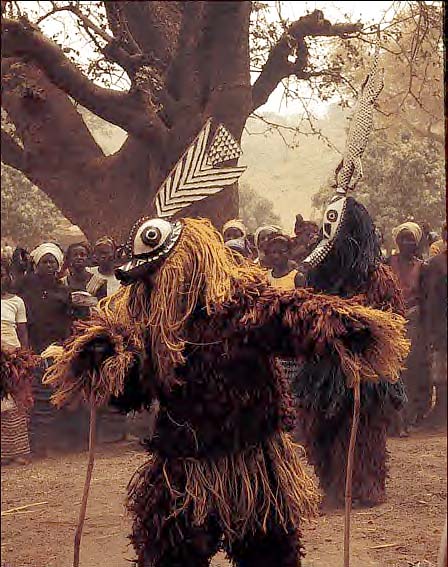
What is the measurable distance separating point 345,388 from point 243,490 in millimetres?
667

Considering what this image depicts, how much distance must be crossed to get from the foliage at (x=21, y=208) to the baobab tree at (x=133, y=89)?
0.02 meters

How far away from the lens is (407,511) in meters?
2.33

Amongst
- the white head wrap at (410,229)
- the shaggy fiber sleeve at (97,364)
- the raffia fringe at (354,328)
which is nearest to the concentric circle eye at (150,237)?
the shaggy fiber sleeve at (97,364)

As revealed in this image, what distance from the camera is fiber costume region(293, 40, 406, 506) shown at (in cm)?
222

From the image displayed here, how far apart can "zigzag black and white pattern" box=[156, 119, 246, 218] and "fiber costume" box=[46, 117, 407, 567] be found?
0.19ft

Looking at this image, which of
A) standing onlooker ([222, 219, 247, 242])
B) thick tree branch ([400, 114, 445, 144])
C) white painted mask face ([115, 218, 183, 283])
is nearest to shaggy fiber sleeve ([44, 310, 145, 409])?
white painted mask face ([115, 218, 183, 283])

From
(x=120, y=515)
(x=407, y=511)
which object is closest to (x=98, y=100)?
(x=120, y=515)

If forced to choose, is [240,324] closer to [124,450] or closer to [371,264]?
[124,450]

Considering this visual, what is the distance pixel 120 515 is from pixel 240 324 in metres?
0.71

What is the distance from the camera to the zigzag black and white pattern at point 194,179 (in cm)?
174

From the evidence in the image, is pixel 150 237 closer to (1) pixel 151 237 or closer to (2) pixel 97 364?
(1) pixel 151 237

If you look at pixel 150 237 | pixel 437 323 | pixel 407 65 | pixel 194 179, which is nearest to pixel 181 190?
pixel 194 179

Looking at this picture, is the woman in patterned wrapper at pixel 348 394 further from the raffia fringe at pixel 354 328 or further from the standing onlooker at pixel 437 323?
the raffia fringe at pixel 354 328

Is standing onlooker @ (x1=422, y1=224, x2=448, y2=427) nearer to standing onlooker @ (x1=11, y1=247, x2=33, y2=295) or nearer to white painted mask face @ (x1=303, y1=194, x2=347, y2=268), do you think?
white painted mask face @ (x1=303, y1=194, x2=347, y2=268)
